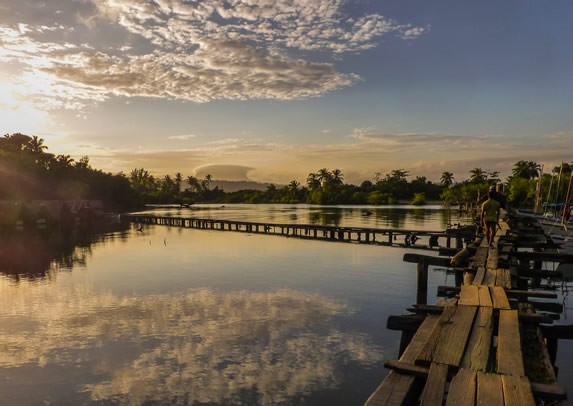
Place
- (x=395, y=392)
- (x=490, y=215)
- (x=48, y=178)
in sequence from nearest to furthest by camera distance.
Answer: (x=395, y=392) < (x=490, y=215) < (x=48, y=178)

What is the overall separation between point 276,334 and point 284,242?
1229 inches

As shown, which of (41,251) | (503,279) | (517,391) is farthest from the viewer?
(41,251)

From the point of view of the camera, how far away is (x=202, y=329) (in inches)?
699

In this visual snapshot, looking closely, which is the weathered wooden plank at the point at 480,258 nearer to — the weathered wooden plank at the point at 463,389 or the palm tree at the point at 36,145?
the weathered wooden plank at the point at 463,389

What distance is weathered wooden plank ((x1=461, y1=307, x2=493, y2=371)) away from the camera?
4.93m

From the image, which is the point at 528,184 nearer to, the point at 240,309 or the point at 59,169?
the point at 240,309

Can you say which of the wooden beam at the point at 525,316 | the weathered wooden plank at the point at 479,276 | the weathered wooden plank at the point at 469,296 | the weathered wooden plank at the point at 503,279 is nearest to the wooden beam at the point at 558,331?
the wooden beam at the point at 525,316

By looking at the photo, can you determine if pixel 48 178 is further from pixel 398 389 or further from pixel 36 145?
pixel 398 389

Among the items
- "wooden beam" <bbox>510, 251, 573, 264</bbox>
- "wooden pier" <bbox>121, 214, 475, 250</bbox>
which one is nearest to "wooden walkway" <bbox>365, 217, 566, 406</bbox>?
"wooden beam" <bbox>510, 251, 573, 264</bbox>

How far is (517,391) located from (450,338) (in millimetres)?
1363

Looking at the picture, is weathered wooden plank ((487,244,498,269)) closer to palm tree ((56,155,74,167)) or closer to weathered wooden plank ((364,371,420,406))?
weathered wooden plank ((364,371,420,406))

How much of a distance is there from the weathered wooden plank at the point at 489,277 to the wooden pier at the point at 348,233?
17.4m

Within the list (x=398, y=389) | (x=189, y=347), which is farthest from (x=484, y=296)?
(x=189, y=347)

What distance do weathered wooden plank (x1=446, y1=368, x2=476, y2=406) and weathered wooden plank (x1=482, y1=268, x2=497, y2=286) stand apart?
504 centimetres
